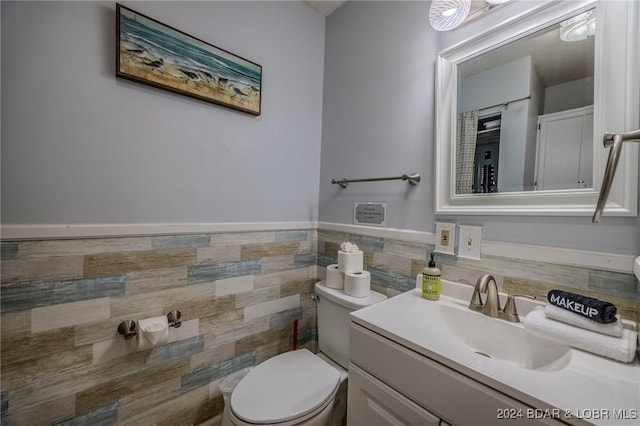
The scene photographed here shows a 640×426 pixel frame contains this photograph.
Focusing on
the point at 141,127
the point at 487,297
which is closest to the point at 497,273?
the point at 487,297

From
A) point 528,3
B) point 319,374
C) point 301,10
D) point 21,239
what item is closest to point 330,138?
point 301,10

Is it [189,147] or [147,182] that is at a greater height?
[189,147]

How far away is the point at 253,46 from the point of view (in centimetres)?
141

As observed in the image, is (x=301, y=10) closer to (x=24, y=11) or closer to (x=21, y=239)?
(x=24, y=11)

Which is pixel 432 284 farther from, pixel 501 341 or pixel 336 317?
pixel 336 317

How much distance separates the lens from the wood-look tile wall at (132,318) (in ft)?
2.89

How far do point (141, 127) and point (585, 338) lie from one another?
1.73 metres

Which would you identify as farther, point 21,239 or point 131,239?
point 131,239

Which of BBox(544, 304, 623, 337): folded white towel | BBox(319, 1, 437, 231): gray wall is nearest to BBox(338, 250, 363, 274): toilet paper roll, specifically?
BBox(319, 1, 437, 231): gray wall

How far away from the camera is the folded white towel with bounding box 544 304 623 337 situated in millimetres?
677

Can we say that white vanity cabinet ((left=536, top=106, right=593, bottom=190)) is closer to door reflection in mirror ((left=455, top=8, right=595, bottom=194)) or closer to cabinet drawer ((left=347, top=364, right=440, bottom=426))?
door reflection in mirror ((left=455, top=8, right=595, bottom=194))

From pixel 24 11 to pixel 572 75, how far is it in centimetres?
191

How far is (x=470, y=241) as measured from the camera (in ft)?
3.40

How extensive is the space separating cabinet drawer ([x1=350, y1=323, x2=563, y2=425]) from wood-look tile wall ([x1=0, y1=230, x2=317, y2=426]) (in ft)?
2.52
